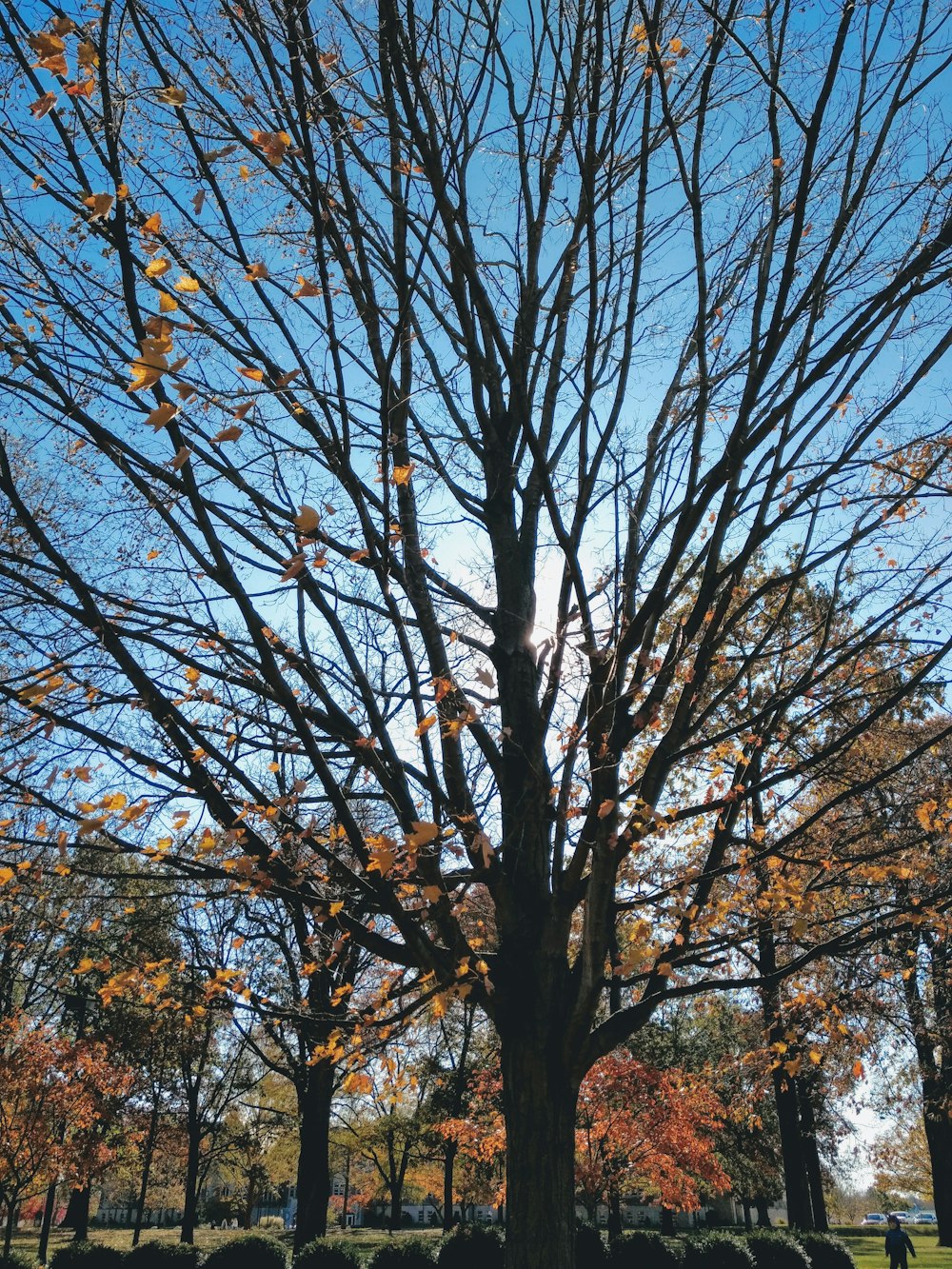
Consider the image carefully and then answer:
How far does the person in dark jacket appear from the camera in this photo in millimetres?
14602

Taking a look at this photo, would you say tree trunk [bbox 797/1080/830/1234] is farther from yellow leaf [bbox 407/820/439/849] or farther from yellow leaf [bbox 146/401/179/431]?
yellow leaf [bbox 146/401/179/431]

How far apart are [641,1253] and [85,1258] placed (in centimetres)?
1018

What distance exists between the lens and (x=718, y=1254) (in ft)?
51.5

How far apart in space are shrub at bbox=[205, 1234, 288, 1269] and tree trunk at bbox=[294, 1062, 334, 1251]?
8.24 ft

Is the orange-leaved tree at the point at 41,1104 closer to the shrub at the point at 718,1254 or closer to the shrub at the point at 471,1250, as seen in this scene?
the shrub at the point at 471,1250

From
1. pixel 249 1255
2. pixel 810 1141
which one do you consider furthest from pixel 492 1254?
pixel 810 1141

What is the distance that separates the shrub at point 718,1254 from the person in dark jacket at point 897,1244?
2351 millimetres

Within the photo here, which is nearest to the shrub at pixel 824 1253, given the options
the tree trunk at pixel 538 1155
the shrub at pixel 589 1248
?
the shrub at pixel 589 1248

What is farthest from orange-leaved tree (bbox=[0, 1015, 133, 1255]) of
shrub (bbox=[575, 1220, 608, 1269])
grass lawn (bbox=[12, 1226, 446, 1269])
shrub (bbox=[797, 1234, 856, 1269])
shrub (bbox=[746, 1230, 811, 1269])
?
shrub (bbox=[797, 1234, 856, 1269])

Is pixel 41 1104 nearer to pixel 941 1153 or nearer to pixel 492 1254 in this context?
pixel 492 1254

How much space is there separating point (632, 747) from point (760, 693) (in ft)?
8.60

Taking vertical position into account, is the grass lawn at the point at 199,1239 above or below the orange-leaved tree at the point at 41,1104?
below

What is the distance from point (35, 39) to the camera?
8.07ft

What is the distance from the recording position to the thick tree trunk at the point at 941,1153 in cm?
1580
